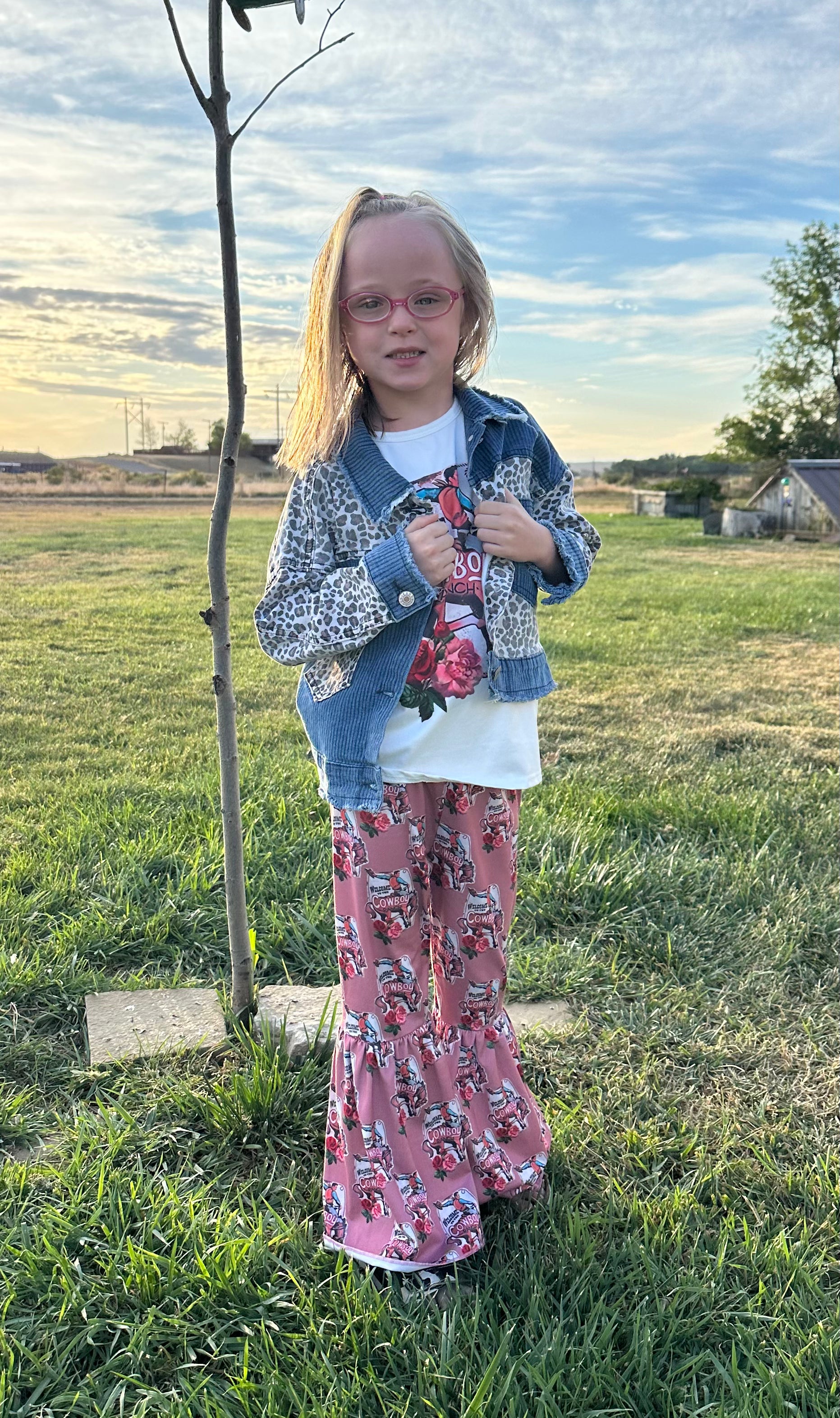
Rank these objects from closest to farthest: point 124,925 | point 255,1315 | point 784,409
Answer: point 255,1315
point 124,925
point 784,409

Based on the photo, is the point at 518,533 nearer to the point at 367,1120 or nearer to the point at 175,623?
the point at 367,1120

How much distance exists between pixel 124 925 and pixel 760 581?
404 inches

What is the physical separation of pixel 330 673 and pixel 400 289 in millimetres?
650

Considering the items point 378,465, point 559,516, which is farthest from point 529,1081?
point 378,465

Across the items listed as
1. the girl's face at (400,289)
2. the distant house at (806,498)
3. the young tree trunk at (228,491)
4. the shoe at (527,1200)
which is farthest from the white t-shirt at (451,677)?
the distant house at (806,498)

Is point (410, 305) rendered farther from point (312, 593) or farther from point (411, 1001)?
point (411, 1001)

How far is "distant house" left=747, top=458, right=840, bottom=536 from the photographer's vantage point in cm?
1820

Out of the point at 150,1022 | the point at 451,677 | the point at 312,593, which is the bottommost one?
the point at 150,1022

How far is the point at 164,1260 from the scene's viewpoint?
185cm

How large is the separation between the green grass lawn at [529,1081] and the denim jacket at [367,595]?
34.5 inches

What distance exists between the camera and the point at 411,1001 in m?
1.93

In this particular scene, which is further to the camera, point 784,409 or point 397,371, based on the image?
point 784,409

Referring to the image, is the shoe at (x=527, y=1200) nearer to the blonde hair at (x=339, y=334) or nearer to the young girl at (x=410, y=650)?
the young girl at (x=410, y=650)

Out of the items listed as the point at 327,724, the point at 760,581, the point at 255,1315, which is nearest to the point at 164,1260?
the point at 255,1315
